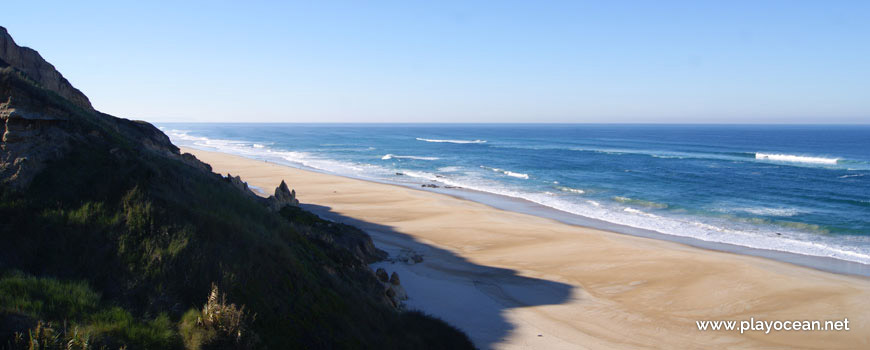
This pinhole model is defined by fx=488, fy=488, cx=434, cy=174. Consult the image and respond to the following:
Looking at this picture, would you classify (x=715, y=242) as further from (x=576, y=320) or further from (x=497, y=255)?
(x=576, y=320)

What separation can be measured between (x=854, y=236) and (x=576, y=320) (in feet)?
61.6

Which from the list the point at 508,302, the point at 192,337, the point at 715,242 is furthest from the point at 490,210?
the point at 192,337

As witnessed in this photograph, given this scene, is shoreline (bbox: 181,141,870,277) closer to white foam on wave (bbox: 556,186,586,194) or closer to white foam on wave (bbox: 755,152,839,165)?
white foam on wave (bbox: 556,186,586,194)

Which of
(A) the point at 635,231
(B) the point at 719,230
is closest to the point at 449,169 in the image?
(A) the point at 635,231

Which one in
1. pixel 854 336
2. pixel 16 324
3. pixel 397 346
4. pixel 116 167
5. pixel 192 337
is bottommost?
pixel 854 336

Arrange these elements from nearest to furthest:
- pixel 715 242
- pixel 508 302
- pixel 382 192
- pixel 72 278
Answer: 1. pixel 72 278
2. pixel 508 302
3. pixel 715 242
4. pixel 382 192

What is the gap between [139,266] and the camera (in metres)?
6.52

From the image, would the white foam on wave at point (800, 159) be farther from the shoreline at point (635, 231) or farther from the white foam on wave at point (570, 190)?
the shoreline at point (635, 231)

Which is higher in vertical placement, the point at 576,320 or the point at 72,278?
the point at 72,278

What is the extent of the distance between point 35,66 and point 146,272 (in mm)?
13815

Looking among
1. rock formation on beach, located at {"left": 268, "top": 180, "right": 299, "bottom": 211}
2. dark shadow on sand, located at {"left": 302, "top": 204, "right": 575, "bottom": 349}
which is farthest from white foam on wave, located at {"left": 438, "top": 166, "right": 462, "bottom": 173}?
dark shadow on sand, located at {"left": 302, "top": 204, "right": 575, "bottom": 349}

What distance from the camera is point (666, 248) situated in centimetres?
1866

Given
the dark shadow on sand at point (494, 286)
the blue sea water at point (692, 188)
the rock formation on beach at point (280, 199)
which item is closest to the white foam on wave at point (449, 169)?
the blue sea water at point (692, 188)

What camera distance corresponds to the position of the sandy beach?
10633mm
